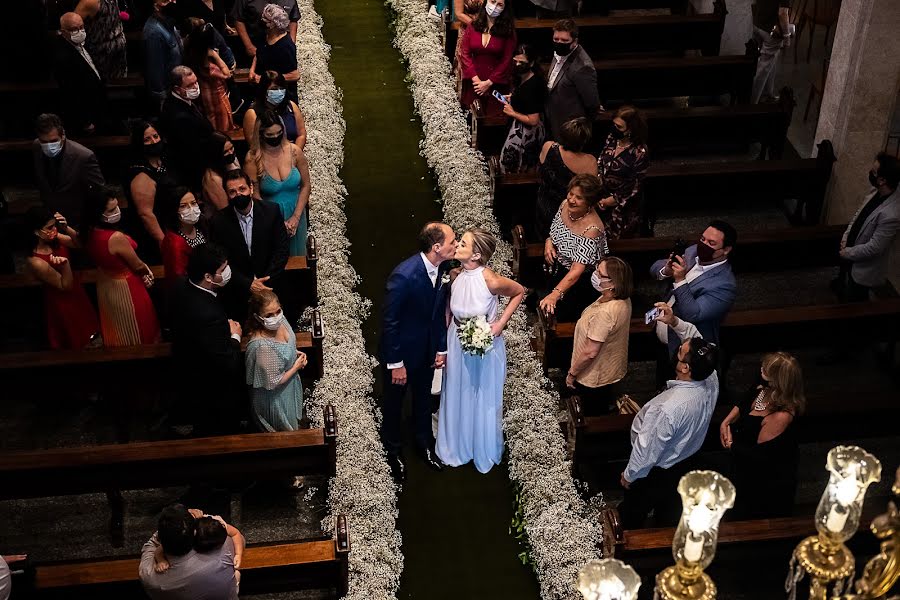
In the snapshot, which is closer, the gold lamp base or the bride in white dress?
the gold lamp base

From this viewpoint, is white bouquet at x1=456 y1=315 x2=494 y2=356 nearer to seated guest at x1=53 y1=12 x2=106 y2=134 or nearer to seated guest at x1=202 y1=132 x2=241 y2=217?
seated guest at x1=202 y1=132 x2=241 y2=217

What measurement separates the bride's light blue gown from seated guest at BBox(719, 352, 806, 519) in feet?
4.92

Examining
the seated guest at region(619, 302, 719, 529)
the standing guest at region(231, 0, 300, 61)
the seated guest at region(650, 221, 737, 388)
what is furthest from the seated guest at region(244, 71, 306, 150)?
the seated guest at region(619, 302, 719, 529)

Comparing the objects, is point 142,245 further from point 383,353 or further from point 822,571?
point 822,571

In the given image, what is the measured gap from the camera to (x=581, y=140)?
739 cm

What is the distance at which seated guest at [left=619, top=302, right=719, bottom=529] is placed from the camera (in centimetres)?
559

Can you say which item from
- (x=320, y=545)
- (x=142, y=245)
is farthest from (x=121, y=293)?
(x=320, y=545)

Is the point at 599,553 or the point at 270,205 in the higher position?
the point at 270,205

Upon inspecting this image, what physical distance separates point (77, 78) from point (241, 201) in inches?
109

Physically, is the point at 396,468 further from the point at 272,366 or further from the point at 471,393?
the point at 272,366

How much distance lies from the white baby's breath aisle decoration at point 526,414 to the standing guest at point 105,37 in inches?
114

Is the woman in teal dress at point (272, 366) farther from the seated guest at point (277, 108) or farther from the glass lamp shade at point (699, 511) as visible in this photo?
the glass lamp shade at point (699, 511)

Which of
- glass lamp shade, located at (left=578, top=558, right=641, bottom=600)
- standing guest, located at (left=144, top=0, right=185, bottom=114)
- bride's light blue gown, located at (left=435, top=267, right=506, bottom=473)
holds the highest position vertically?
glass lamp shade, located at (left=578, top=558, right=641, bottom=600)

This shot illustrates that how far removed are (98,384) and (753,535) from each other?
397 cm
